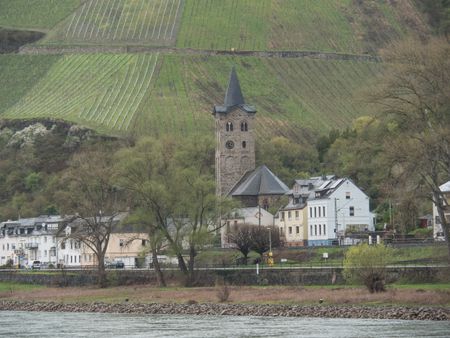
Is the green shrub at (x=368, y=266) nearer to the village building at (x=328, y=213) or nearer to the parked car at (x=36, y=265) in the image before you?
the village building at (x=328, y=213)

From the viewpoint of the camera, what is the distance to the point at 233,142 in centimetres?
16675

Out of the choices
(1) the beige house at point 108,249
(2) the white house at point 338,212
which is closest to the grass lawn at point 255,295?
(1) the beige house at point 108,249

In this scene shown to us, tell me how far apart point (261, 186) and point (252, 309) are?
69.8 metres

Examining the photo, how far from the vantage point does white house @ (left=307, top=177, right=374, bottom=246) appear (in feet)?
454

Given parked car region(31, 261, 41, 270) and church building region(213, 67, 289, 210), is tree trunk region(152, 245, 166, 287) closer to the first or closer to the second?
parked car region(31, 261, 41, 270)

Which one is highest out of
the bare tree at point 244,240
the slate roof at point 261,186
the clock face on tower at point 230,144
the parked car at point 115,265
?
the clock face on tower at point 230,144

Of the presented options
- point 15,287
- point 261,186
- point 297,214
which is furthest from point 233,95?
point 15,287

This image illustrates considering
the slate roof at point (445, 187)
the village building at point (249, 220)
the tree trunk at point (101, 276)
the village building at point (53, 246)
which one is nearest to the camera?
the slate roof at point (445, 187)

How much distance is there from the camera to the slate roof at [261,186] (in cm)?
15812

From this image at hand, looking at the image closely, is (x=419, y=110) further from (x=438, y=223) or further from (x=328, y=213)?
(x=328, y=213)

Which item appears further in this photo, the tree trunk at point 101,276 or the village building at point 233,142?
the village building at point 233,142

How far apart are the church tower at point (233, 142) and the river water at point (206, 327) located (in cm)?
7202

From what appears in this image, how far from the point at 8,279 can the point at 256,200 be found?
1240 inches

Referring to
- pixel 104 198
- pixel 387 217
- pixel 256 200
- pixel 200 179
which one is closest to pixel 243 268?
pixel 200 179
